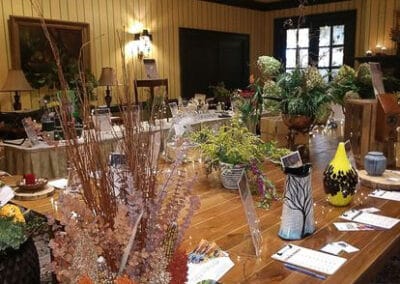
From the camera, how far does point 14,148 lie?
321 cm

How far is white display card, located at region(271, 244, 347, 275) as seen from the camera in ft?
3.61

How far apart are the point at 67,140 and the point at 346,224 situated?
105cm

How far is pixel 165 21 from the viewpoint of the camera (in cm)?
697

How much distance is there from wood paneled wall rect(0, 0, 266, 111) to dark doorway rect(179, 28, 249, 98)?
15cm

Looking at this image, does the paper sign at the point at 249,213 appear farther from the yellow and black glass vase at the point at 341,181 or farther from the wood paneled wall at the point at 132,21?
the wood paneled wall at the point at 132,21

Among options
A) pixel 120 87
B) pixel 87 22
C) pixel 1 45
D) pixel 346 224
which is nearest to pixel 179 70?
pixel 87 22

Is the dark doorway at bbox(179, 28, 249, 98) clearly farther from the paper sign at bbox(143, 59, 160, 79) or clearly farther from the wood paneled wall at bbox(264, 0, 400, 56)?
the wood paneled wall at bbox(264, 0, 400, 56)

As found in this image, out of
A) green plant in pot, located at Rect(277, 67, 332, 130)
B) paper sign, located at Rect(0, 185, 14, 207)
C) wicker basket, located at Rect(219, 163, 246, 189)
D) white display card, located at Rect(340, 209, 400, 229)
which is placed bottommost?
white display card, located at Rect(340, 209, 400, 229)

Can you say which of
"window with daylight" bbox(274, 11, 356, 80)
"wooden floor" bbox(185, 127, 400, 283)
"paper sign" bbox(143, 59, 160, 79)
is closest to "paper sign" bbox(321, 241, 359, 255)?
"wooden floor" bbox(185, 127, 400, 283)

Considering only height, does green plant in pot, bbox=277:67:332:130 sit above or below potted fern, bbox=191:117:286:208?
above

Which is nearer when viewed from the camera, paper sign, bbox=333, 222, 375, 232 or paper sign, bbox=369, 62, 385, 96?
paper sign, bbox=333, 222, 375, 232

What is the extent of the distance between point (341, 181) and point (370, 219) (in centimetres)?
18

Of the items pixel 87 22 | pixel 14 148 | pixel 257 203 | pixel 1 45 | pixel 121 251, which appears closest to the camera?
pixel 121 251

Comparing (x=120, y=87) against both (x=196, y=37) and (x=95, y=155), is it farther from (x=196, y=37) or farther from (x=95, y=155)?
(x=196, y=37)
